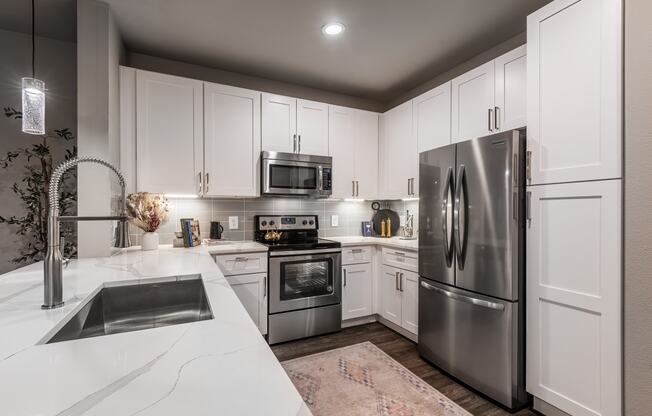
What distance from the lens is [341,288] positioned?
118 inches

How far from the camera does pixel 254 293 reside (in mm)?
2605

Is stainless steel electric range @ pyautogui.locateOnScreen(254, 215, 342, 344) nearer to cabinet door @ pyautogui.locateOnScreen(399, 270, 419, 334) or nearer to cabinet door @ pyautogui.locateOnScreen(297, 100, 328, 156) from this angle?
cabinet door @ pyautogui.locateOnScreen(399, 270, 419, 334)

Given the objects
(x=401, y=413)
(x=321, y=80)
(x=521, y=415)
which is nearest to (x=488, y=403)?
(x=521, y=415)

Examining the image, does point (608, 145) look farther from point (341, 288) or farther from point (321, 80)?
point (321, 80)

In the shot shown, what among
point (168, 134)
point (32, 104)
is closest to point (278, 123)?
point (168, 134)

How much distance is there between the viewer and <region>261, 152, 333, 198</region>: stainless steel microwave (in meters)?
2.89

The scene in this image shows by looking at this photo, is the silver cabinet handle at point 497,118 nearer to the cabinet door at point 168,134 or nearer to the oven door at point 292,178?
the oven door at point 292,178

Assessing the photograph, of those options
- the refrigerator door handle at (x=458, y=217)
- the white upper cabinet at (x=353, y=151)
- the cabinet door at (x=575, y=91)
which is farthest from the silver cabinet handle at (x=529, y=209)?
the white upper cabinet at (x=353, y=151)

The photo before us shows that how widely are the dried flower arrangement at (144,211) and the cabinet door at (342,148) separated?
5.68 ft

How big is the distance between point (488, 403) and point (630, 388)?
0.76 meters

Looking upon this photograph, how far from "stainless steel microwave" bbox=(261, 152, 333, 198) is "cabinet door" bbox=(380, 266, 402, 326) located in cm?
105

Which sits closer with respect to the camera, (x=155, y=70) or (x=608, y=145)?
(x=608, y=145)

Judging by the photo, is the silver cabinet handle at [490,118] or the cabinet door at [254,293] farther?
the cabinet door at [254,293]

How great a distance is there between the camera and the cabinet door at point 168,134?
2479mm
